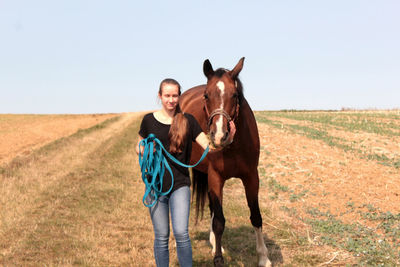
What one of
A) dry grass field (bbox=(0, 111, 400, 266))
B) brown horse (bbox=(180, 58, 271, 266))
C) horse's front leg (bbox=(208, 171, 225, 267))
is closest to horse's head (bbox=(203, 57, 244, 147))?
brown horse (bbox=(180, 58, 271, 266))

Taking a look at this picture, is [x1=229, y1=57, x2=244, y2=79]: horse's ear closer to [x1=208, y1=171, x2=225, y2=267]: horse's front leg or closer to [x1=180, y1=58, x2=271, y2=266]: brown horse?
[x1=180, y1=58, x2=271, y2=266]: brown horse

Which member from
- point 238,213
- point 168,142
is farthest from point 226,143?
point 238,213

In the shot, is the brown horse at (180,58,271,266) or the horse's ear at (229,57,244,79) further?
the horse's ear at (229,57,244,79)

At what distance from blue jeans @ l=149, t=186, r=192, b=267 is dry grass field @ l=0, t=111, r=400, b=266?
169cm

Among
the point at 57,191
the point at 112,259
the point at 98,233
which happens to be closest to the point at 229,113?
the point at 112,259

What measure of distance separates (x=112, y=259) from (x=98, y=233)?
1.16 meters

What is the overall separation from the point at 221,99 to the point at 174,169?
951mm

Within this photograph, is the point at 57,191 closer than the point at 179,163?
No

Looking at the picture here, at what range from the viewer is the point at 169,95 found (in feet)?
11.1

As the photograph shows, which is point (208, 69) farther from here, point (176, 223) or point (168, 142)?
point (176, 223)

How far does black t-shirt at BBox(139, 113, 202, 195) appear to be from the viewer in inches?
134

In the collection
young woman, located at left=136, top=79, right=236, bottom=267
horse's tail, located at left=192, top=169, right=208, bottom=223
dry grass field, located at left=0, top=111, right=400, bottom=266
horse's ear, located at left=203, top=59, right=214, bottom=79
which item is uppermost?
horse's ear, located at left=203, top=59, right=214, bottom=79

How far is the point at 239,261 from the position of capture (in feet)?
16.4

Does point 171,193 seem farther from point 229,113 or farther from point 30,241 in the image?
point 30,241
